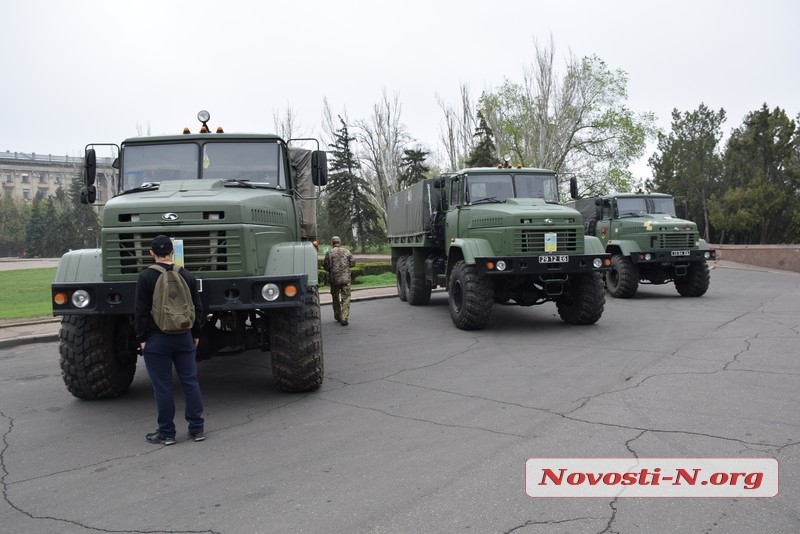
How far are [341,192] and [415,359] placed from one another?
121 ft

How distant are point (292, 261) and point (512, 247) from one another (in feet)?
16.9

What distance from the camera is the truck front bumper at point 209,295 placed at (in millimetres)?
6004

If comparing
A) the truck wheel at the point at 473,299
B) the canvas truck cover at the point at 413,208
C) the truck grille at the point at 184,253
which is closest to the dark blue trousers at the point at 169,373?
the truck grille at the point at 184,253

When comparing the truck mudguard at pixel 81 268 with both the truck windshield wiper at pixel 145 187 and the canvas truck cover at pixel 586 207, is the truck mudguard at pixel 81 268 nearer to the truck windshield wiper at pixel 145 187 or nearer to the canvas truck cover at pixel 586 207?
the truck windshield wiper at pixel 145 187

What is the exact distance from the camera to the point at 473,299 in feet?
34.8

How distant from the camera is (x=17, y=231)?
77938mm

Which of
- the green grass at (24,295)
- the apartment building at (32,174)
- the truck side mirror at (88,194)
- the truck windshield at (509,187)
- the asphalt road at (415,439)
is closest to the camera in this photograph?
the asphalt road at (415,439)

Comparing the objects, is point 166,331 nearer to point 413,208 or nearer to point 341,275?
point 341,275

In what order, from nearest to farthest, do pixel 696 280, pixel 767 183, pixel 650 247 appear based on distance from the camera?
pixel 650 247 → pixel 696 280 → pixel 767 183

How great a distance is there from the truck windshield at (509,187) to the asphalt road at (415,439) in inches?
129

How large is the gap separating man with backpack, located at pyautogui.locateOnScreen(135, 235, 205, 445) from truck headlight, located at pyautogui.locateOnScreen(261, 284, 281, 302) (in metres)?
0.81

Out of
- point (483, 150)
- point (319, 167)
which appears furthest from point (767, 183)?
point (319, 167)

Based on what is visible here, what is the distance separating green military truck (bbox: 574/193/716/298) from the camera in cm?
1562

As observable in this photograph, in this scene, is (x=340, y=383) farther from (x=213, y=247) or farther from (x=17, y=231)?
(x=17, y=231)
